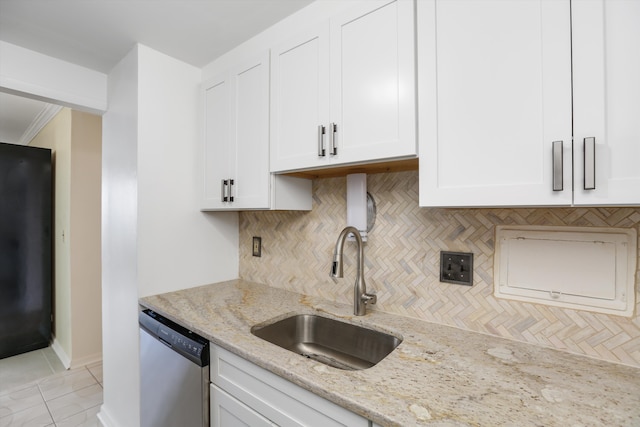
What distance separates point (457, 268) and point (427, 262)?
0.13 metres

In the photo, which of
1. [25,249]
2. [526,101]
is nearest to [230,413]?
[526,101]

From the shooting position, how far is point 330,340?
4.80ft

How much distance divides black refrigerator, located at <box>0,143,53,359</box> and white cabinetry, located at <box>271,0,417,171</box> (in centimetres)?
307

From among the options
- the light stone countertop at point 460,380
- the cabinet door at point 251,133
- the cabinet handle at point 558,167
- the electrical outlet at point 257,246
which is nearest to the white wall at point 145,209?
the electrical outlet at point 257,246

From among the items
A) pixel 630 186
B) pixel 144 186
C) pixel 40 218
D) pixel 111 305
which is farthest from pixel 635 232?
pixel 40 218

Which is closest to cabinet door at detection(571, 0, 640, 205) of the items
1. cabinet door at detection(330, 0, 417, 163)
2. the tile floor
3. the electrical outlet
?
cabinet door at detection(330, 0, 417, 163)

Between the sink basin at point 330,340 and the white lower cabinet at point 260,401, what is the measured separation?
196 mm

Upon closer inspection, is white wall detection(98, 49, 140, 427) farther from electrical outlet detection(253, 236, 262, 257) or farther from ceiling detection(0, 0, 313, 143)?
electrical outlet detection(253, 236, 262, 257)

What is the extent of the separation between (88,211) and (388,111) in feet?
10.0

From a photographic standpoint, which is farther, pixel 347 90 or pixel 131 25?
pixel 131 25

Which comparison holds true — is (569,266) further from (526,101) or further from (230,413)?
(230,413)

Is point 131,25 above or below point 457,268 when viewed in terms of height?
above

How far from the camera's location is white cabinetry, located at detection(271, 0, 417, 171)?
1.09 m

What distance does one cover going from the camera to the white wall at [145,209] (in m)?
1.77
